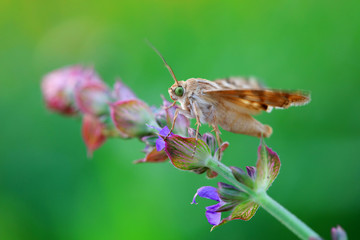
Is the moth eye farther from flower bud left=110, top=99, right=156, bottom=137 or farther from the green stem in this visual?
the green stem

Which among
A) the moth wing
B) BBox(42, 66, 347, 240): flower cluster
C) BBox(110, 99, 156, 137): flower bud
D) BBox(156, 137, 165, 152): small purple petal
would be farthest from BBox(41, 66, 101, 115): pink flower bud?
BBox(156, 137, 165, 152): small purple petal

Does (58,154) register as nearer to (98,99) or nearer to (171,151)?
(98,99)

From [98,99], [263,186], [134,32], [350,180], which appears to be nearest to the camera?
[263,186]

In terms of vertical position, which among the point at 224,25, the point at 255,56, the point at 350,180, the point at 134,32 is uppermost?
the point at 134,32

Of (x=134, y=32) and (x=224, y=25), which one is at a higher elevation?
(x=134, y=32)

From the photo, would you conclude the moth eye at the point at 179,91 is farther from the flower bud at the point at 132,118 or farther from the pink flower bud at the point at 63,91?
the pink flower bud at the point at 63,91

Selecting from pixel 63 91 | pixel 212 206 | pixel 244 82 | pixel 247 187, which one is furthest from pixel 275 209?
pixel 63 91

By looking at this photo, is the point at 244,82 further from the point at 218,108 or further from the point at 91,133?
the point at 91,133

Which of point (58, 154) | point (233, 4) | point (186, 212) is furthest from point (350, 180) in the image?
point (58, 154)
